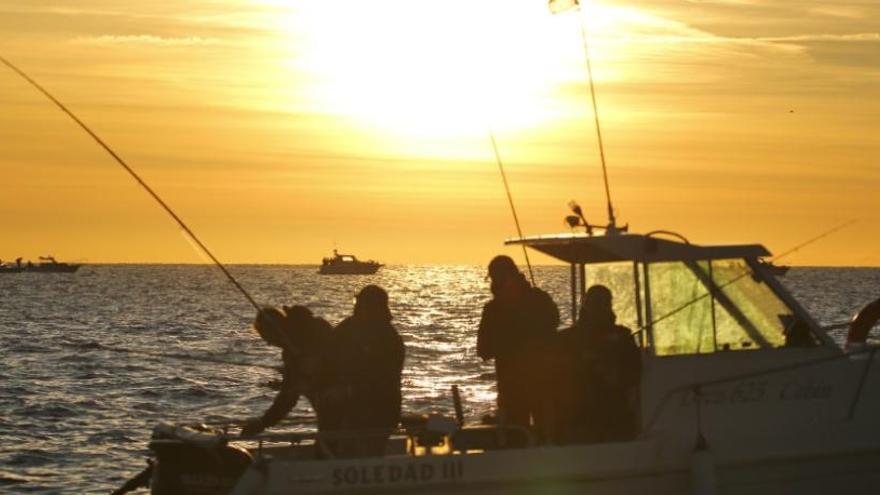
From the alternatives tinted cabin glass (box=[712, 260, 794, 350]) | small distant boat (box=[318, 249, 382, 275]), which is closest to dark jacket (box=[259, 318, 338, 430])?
tinted cabin glass (box=[712, 260, 794, 350])

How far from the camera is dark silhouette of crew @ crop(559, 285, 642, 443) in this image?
1216 cm

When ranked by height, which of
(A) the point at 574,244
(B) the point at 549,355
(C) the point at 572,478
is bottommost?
(C) the point at 572,478

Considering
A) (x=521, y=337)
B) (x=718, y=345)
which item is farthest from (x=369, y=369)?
(x=718, y=345)

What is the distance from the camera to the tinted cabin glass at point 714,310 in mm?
12648

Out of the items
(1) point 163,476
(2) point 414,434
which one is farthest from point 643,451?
(1) point 163,476

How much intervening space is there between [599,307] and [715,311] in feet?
3.52

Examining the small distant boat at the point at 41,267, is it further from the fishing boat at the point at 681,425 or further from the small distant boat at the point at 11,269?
the fishing boat at the point at 681,425

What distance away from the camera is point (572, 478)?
39.3ft

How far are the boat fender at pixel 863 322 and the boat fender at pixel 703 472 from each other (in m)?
2.64

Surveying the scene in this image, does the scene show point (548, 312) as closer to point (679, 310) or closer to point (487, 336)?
point (487, 336)

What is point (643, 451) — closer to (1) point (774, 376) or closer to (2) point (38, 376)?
(1) point (774, 376)

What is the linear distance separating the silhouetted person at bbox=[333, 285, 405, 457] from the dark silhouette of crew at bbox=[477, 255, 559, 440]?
663mm

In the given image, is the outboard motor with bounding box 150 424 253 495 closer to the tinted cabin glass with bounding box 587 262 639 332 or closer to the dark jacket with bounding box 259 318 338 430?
the dark jacket with bounding box 259 318 338 430

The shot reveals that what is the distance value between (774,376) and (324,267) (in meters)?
167
